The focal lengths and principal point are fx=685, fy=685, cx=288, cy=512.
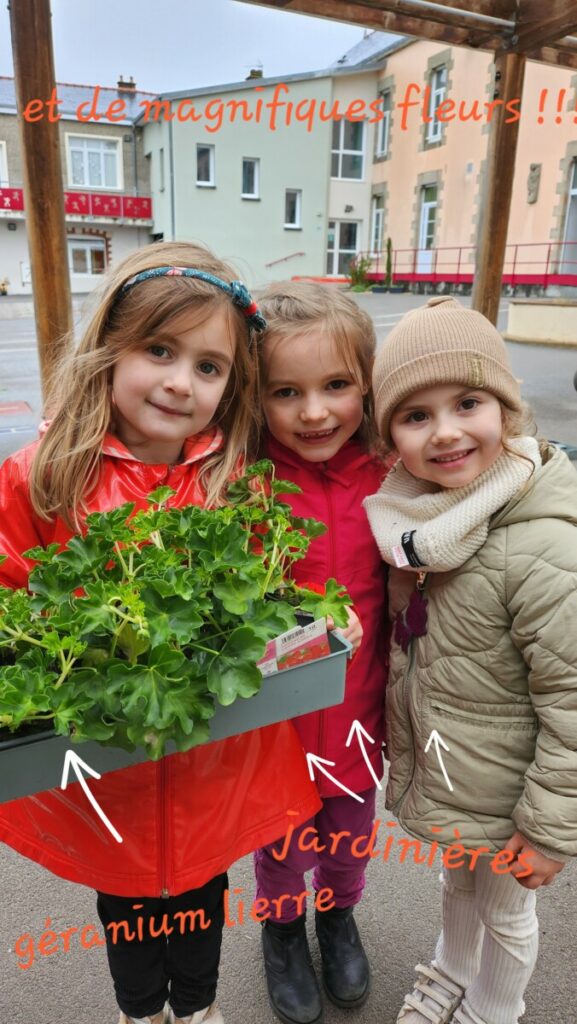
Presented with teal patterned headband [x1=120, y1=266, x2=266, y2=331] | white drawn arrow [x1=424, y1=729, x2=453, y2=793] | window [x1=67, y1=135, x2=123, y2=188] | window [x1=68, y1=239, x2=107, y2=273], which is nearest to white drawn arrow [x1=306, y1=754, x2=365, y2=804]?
white drawn arrow [x1=424, y1=729, x2=453, y2=793]

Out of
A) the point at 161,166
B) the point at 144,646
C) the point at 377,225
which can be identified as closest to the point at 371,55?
the point at 161,166

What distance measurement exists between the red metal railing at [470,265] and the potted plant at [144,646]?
1467cm

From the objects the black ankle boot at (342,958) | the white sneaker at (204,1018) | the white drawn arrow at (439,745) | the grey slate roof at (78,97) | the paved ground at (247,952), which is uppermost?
the grey slate roof at (78,97)

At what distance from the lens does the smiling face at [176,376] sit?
1.17m

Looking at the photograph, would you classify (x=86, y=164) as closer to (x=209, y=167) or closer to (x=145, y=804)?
(x=209, y=167)

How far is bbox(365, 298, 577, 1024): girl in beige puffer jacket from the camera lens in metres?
1.10

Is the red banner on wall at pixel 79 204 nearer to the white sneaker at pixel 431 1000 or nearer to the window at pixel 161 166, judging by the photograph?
the window at pixel 161 166

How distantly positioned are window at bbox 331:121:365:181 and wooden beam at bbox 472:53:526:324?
12.4 metres

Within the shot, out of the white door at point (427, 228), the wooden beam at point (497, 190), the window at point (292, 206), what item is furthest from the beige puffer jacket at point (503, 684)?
the white door at point (427, 228)

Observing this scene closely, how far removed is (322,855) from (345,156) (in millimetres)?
15621

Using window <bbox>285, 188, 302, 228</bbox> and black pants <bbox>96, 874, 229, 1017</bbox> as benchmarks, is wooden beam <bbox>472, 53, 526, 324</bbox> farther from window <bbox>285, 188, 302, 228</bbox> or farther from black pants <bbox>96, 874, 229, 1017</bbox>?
window <bbox>285, 188, 302, 228</bbox>

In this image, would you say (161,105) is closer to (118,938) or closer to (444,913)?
(118,938)

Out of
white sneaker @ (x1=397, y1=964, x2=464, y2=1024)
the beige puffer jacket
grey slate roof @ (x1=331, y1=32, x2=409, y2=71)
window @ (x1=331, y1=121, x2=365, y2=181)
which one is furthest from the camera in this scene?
Answer: window @ (x1=331, y1=121, x2=365, y2=181)

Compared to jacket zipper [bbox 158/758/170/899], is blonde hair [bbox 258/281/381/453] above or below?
above
